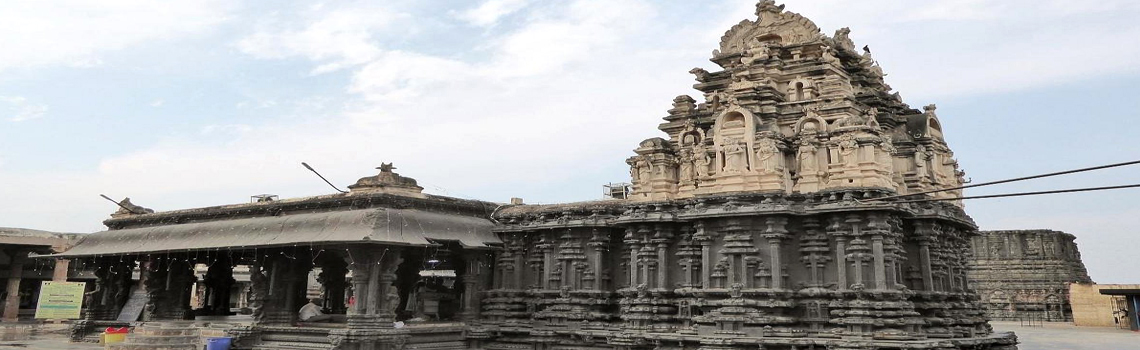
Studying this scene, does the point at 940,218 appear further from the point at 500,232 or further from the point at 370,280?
the point at 370,280

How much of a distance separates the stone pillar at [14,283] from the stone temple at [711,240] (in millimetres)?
21389

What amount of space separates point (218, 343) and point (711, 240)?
1492 cm

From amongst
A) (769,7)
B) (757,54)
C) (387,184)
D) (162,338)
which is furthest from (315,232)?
(769,7)

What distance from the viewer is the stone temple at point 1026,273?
55156 mm

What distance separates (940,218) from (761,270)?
4958mm

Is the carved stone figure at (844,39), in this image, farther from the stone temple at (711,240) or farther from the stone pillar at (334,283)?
the stone pillar at (334,283)

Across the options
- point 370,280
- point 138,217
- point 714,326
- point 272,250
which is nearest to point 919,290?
point 714,326

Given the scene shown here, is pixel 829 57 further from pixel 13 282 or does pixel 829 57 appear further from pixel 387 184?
pixel 13 282

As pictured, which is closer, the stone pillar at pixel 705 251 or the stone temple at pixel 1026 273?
the stone pillar at pixel 705 251

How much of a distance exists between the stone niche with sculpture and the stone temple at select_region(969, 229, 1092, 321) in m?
37.6

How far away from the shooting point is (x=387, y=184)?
24.9 meters

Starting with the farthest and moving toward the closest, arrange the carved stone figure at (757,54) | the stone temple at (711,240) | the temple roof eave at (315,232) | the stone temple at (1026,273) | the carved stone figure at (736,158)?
1. the stone temple at (1026,273)
2. the carved stone figure at (757,54)
3. the temple roof eave at (315,232)
4. the carved stone figure at (736,158)
5. the stone temple at (711,240)

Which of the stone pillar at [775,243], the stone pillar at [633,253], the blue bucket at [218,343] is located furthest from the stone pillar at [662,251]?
the blue bucket at [218,343]

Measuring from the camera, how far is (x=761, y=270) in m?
19.8
